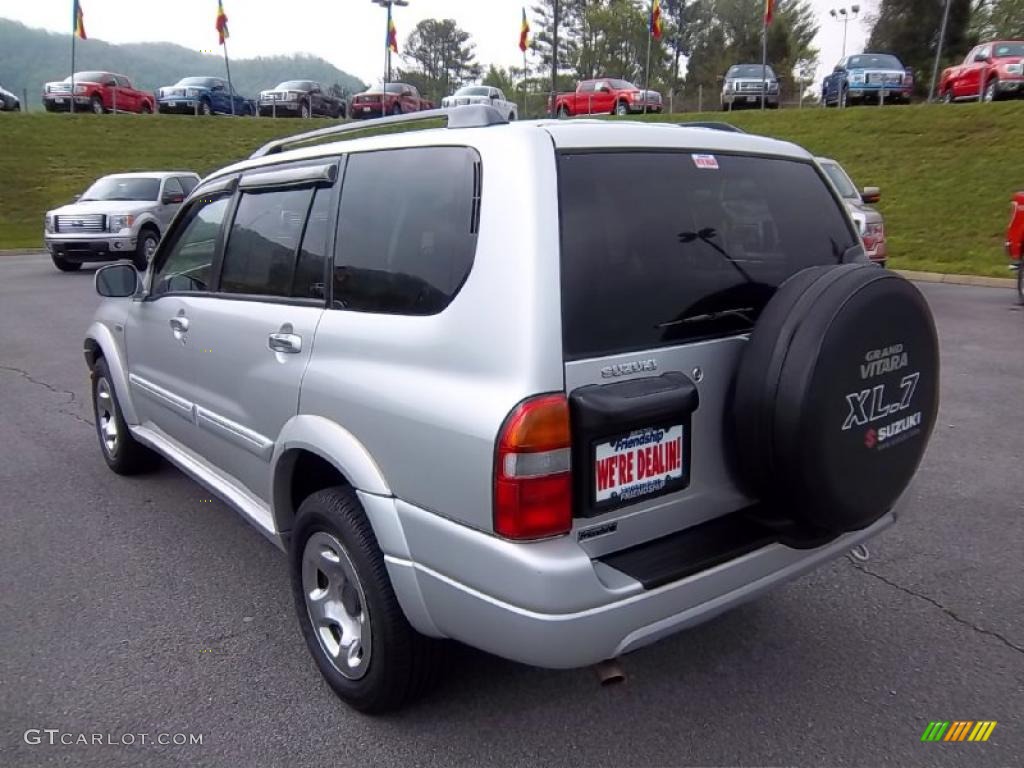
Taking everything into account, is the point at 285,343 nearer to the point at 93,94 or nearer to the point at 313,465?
the point at 313,465

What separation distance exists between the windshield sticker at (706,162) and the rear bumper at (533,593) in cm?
122

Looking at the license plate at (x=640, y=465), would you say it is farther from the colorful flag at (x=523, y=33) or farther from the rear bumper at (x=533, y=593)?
the colorful flag at (x=523, y=33)

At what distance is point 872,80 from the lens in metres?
26.0

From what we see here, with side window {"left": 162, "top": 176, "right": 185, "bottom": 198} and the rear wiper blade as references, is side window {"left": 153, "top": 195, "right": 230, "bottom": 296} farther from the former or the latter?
side window {"left": 162, "top": 176, "right": 185, "bottom": 198}

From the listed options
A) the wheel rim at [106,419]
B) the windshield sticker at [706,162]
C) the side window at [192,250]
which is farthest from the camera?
the wheel rim at [106,419]

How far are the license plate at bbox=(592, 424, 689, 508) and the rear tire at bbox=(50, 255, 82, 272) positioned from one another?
16190mm

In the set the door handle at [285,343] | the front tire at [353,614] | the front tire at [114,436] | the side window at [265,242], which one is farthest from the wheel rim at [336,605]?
the front tire at [114,436]

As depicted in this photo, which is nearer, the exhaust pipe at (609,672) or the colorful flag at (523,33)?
the exhaust pipe at (609,672)

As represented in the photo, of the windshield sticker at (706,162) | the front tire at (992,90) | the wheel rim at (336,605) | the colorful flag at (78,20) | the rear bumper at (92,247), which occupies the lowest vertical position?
the rear bumper at (92,247)

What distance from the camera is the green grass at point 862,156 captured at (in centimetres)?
1591

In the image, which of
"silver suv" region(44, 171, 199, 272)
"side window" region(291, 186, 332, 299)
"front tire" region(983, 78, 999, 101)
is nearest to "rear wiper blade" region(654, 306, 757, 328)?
"side window" region(291, 186, 332, 299)

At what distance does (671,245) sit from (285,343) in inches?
54.7

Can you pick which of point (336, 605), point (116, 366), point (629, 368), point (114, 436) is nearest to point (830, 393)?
point (629, 368)

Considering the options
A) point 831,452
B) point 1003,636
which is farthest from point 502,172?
point 1003,636
